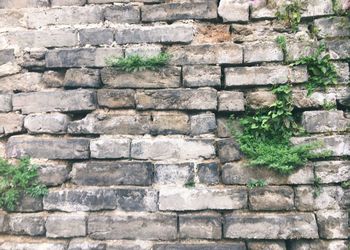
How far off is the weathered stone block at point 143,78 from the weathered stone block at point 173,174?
395 mm

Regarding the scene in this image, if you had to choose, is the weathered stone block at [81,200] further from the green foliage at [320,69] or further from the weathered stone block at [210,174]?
the green foliage at [320,69]

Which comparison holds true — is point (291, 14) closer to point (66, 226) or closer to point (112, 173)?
point (112, 173)

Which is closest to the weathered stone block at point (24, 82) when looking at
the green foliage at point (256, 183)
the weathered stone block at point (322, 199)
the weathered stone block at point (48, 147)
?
the weathered stone block at point (48, 147)

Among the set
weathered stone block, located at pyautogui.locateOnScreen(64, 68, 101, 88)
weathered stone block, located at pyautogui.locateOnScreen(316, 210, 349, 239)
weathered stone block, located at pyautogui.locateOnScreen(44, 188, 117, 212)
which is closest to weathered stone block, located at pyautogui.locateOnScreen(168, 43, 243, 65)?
weathered stone block, located at pyautogui.locateOnScreen(64, 68, 101, 88)

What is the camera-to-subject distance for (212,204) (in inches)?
68.5

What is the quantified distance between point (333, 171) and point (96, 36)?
1.33 meters

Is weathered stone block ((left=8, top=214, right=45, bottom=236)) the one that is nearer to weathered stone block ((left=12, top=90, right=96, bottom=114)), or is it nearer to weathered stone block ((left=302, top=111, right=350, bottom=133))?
weathered stone block ((left=12, top=90, right=96, bottom=114))

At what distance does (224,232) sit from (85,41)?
116cm

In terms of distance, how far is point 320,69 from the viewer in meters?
1.80

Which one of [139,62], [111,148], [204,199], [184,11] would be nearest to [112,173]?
[111,148]

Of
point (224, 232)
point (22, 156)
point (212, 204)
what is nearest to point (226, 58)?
point (212, 204)

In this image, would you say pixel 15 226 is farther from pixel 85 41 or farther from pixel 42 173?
pixel 85 41

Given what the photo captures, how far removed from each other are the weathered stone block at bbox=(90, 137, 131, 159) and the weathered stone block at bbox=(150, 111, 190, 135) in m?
0.15

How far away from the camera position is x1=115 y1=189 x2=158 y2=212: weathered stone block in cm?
176
